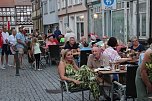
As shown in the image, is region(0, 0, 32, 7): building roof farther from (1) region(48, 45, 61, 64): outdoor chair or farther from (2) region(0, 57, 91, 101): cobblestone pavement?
(2) region(0, 57, 91, 101): cobblestone pavement

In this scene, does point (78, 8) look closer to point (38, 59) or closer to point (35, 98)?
point (38, 59)

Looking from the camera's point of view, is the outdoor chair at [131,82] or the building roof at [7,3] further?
the building roof at [7,3]

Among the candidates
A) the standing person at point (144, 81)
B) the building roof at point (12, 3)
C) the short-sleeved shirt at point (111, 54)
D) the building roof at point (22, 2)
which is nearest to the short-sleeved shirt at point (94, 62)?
the short-sleeved shirt at point (111, 54)

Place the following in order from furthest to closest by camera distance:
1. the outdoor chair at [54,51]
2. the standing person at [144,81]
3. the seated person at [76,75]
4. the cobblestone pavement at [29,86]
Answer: the outdoor chair at [54,51] → the cobblestone pavement at [29,86] → the seated person at [76,75] → the standing person at [144,81]

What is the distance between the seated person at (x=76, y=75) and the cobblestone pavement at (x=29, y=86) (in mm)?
1287

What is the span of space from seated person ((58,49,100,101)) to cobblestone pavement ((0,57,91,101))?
1.29m

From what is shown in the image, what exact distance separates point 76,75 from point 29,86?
3954mm

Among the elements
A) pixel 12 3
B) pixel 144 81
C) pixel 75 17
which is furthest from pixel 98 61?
pixel 12 3

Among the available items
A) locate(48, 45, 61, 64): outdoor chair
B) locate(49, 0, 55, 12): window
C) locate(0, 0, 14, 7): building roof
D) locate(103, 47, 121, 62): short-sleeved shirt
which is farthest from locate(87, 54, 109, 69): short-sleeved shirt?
locate(0, 0, 14, 7): building roof

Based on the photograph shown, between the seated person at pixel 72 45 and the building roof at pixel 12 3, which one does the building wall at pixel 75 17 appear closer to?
the seated person at pixel 72 45

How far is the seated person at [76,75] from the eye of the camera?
321 inches

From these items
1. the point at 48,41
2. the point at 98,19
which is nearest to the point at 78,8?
the point at 98,19

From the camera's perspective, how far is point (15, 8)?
82625mm

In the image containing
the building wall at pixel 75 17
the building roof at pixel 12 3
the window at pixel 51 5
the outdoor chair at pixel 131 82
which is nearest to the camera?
the outdoor chair at pixel 131 82
